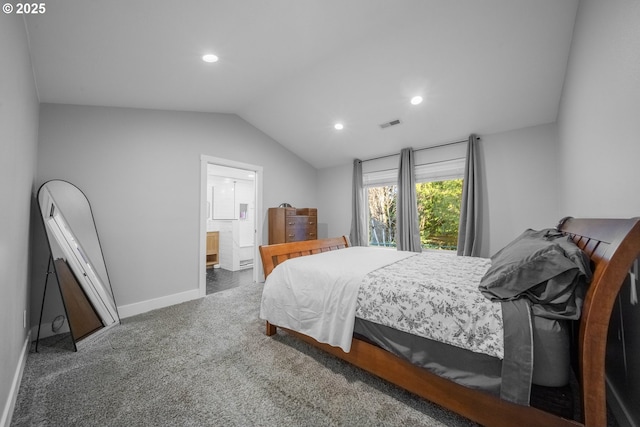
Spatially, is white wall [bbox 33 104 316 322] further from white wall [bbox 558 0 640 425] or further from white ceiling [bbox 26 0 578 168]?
white wall [bbox 558 0 640 425]

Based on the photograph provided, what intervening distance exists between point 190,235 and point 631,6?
4.16 meters

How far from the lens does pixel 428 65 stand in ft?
7.82

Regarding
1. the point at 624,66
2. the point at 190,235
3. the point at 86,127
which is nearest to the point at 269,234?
the point at 190,235

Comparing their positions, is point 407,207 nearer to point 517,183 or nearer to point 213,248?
point 517,183

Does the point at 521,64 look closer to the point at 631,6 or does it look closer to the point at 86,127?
the point at 631,6

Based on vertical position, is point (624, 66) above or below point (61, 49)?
below

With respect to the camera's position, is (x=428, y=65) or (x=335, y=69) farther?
(x=335, y=69)

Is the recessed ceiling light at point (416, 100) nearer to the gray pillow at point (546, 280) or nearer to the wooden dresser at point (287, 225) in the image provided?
the gray pillow at point (546, 280)

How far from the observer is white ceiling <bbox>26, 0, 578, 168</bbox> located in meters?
1.72

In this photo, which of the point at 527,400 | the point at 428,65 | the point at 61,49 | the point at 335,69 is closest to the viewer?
the point at 527,400

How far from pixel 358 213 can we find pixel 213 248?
10.9 ft

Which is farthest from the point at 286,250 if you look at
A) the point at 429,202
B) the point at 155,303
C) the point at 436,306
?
the point at 429,202

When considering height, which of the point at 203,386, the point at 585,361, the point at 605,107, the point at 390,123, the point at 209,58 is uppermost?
the point at 209,58

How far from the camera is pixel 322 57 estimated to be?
243cm
